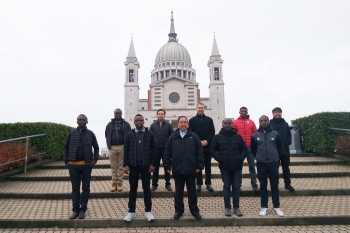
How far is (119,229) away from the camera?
15.1 feet

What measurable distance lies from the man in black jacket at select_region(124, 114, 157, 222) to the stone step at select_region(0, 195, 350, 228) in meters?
0.31

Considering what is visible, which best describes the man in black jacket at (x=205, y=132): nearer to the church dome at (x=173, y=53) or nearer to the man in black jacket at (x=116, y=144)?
the man in black jacket at (x=116, y=144)

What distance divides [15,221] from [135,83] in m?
47.8

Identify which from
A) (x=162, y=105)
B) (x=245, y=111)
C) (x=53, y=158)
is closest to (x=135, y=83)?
(x=162, y=105)

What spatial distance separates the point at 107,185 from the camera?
720 centimetres

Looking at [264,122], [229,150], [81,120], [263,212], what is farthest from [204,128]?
[81,120]

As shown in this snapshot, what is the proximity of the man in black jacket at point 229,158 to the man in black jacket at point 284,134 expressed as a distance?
1787mm

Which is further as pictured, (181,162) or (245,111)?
(245,111)

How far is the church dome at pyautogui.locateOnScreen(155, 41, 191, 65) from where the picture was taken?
64875 millimetres

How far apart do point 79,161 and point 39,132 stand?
18.7 ft

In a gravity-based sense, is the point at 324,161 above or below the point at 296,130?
below

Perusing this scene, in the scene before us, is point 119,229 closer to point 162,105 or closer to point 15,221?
point 15,221

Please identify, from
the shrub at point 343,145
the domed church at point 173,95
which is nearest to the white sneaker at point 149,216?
the shrub at point 343,145

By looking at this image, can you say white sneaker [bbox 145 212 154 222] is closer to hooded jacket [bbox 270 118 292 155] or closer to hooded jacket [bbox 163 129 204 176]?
hooded jacket [bbox 163 129 204 176]
